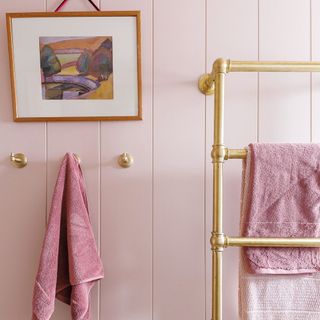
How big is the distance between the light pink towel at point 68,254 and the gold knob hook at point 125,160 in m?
0.11

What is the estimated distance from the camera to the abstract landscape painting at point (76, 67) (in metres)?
0.94

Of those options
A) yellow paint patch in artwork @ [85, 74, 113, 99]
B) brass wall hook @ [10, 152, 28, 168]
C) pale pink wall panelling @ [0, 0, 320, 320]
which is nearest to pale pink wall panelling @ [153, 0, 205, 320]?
pale pink wall panelling @ [0, 0, 320, 320]

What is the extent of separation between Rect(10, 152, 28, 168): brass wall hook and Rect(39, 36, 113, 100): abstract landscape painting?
0.17m

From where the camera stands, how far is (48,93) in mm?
948

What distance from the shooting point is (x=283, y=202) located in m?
0.79

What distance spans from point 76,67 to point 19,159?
289mm

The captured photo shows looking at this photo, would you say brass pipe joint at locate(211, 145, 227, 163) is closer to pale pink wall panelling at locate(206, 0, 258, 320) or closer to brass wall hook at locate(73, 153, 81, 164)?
pale pink wall panelling at locate(206, 0, 258, 320)

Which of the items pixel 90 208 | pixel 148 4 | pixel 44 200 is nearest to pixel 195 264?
pixel 90 208

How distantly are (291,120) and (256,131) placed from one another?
0.10 metres

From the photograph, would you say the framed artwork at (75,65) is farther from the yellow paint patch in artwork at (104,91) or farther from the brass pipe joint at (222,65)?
the brass pipe joint at (222,65)

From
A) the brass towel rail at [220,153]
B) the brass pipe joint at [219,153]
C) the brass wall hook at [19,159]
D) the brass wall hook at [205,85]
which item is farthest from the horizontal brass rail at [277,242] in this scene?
the brass wall hook at [19,159]

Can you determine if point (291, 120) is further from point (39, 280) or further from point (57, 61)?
point (39, 280)

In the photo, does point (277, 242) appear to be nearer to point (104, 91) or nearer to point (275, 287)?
point (275, 287)

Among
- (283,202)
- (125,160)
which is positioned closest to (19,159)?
(125,160)
